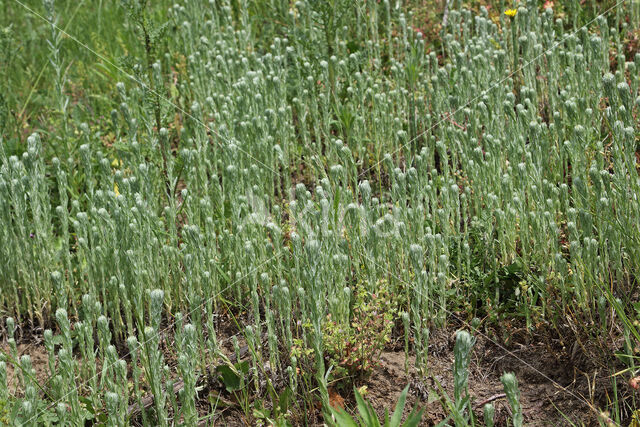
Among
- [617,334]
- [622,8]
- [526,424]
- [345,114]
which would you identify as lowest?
[526,424]

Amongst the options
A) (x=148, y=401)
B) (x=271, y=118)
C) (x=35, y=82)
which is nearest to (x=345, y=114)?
(x=271, y=118)

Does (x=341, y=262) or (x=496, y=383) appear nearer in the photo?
(x=496, y=383)

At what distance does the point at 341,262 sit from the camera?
323cm

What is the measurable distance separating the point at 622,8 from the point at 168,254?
3.77m

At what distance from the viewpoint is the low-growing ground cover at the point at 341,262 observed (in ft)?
9.66

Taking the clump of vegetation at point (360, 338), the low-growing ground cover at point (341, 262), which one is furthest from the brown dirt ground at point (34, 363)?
the clump of vegetation at point (360, 338)

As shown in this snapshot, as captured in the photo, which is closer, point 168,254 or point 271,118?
point 168,254

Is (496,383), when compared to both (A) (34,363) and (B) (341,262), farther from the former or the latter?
(A) (34,363)

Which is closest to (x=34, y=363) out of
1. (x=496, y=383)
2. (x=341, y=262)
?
(x=341, y=262)

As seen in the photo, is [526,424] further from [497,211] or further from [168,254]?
[168,254]

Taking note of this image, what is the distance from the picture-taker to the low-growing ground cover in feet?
9.66

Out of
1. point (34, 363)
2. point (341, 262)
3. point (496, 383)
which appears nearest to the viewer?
point (496, 383)

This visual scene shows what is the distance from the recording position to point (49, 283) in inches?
147

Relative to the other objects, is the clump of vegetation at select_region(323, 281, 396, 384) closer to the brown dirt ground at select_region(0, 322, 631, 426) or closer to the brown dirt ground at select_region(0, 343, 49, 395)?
the brown dirt ground at select_region(0, 322, 631, 426)
